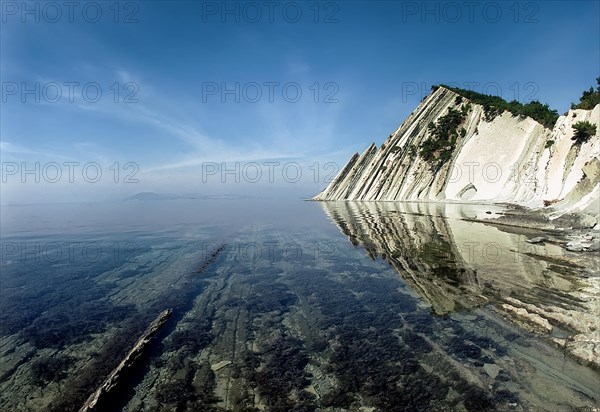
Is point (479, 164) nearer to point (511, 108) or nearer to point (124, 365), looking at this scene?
point (511, 108)

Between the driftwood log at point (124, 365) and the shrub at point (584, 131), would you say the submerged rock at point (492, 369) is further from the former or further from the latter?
the shrub at point (584, 131)

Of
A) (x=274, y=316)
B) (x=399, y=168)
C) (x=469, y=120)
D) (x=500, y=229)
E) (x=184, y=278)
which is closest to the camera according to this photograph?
(x=274, y=316)

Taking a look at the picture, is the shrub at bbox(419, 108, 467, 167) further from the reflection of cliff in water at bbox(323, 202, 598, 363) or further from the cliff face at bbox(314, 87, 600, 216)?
the reflection of cliff in water at bbox(323, 202, 598, 363)

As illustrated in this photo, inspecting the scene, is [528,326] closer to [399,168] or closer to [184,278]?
[184,278]

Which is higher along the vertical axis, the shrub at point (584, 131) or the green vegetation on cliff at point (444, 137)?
the green vegetation on cliff at point (444, 137)

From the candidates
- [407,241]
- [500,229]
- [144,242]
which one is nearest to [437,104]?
[500,229]

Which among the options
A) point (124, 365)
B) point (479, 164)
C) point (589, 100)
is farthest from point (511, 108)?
point (124, 365)

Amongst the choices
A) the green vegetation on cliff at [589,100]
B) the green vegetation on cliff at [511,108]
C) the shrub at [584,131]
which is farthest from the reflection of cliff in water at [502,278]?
the green vegetation on cliff at [511,108]
